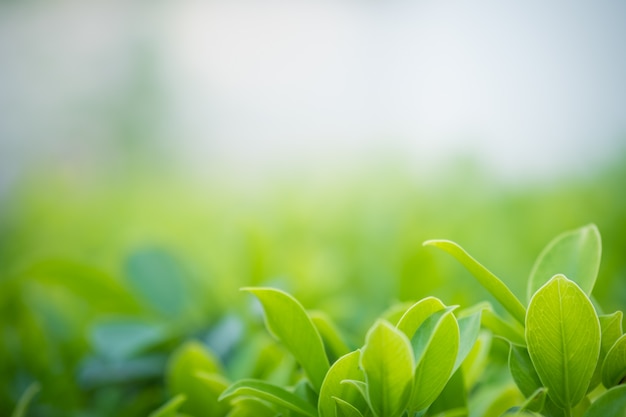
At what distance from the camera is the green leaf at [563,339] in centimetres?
36

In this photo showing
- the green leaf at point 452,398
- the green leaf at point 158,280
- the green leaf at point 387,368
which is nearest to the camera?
the green leaf at point 387,368

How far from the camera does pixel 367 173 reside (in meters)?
2.12

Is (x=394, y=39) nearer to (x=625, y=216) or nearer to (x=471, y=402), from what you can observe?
(x=625, y=216)

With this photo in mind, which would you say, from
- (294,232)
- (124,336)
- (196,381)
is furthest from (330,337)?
(294,232)

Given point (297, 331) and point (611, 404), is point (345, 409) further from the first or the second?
point (611, 404)

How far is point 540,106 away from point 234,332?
8.18ft

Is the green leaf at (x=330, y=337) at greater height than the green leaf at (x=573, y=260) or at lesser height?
lesser

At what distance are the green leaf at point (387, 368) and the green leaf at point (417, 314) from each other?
0.05 m

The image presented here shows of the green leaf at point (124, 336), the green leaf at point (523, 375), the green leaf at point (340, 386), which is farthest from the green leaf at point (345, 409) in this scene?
the green leaf at point (124, 336)

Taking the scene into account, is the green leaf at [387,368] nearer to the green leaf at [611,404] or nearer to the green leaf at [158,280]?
the green leaf at [611,404]

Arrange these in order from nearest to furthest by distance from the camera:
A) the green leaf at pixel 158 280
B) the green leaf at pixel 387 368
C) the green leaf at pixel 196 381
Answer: the green leaf at pixel 387 368, the green leaf at pixel 196 381, the green leaf at pixel 158 280

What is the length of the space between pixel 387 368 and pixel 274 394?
94 mm

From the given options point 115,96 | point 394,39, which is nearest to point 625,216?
point 394,39

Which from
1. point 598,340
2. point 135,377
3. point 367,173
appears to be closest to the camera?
point 598,340
